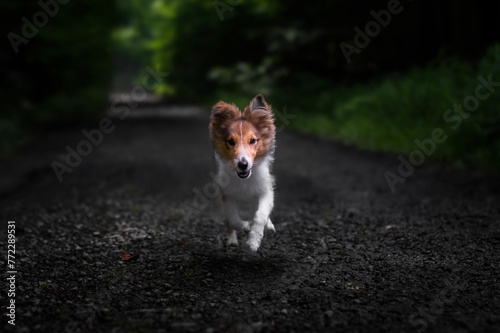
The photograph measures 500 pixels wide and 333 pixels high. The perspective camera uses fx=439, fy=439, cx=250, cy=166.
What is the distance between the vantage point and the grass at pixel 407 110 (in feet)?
24.8

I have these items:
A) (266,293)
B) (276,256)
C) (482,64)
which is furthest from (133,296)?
(482,64)

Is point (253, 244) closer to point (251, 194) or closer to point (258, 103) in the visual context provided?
point (251, 194)

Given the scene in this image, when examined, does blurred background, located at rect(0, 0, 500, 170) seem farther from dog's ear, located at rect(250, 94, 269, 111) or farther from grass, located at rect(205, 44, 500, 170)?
dog's ear, located at rect(250, 94, 269, 111)

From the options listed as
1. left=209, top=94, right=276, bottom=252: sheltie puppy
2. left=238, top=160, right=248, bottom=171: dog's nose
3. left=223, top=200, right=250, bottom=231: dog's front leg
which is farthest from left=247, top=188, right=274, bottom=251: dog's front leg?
left=238, top=160, right=248, bottom=171: dog's nose

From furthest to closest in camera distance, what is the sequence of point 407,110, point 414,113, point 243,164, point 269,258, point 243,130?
point 407,110
point 414,113
point 269,258
point 243,130
point 243,164

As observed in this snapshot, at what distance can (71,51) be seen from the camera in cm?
1747

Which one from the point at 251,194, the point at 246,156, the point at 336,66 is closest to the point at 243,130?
the point at 246,156

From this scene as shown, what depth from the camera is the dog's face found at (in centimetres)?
322

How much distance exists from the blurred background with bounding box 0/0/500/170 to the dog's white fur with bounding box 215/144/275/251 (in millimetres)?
5064

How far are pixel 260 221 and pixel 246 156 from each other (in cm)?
61

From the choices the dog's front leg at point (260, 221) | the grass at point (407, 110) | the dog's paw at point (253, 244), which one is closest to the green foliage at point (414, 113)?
the grass at point (407, 110)

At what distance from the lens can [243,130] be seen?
10.6 feet

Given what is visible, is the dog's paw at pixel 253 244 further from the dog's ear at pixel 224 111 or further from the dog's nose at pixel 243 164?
the dog's ear at pixel 224 111

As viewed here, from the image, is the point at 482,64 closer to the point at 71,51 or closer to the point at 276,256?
the point at 276,256
